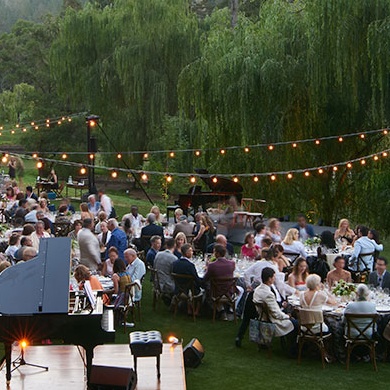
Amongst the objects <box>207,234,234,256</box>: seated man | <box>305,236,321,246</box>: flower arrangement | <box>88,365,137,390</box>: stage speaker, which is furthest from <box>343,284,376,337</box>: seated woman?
<box>305,236,321,246</box>: flower arrangement

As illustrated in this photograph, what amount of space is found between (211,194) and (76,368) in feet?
40.8

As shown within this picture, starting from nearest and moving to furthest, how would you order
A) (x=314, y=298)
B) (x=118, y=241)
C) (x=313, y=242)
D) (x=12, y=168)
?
(x=314, y=298), (x=118, y=241), (x=313, y=242), (x=12, y=168)

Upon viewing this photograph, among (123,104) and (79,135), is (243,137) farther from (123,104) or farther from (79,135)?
(79,135)

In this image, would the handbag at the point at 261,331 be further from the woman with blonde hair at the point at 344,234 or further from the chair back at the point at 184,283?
Result: the woman with blonde hair at the point at 344,234

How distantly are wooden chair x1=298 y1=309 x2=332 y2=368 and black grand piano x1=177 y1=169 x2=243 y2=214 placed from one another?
1143cm

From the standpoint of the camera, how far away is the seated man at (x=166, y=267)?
13922mm

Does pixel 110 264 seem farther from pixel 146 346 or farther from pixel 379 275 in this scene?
pixel 379 275

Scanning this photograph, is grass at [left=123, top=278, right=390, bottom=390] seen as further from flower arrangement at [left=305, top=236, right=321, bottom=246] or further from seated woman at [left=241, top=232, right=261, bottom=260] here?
flower arrangement at [left=305, top=236, right=321, bottom=246]

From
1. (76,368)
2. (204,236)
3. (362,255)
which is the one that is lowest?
(76,368)

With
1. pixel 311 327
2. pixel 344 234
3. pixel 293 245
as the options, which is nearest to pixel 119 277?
pixel 311 327

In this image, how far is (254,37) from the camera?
21.2 meters

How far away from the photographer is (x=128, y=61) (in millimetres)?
30172

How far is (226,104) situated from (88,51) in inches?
512

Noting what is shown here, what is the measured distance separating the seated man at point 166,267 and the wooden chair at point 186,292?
10.4 inches
